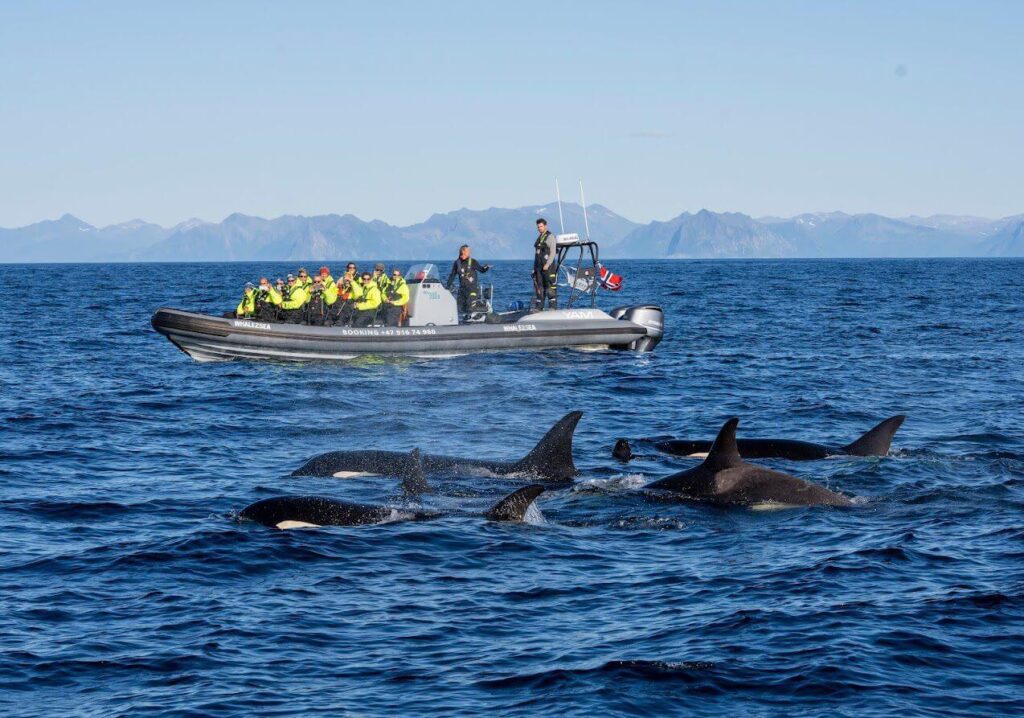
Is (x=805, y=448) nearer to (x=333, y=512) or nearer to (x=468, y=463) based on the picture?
(x=468, y=463)

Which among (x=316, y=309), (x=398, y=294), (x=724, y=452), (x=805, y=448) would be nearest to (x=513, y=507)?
(x=724, y=452)

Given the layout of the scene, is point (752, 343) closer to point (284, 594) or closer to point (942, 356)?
point (942, 356)

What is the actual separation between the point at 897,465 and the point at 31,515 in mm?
11603

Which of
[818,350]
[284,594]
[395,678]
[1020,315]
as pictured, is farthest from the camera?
[1020,315]

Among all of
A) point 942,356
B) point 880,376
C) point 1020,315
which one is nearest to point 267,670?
point 880,376

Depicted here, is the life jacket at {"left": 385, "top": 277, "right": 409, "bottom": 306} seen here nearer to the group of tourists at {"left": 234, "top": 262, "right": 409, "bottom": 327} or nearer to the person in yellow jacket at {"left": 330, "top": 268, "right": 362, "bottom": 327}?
the group of tourists at {"left": 234, "top": 262, "right": 409, "bottom": 327}

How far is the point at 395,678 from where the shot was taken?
29.8 feet

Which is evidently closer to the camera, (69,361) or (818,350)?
(69,361)

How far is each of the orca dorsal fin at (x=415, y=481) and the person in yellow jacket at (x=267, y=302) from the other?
16.9m

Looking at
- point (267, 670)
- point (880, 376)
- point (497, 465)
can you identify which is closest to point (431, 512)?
point (497, 465)

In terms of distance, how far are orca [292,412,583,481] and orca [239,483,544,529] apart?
6.66 ft

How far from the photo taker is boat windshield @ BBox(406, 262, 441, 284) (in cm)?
3200

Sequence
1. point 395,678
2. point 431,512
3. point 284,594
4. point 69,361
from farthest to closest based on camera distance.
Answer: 1. point 69,361
2. point 431,512
3. point 284,594
4. point 395,678

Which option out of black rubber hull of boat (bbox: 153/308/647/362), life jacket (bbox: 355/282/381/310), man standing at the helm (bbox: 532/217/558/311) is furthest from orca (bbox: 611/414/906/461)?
life jacket (bbox: 355/282/381/310)
